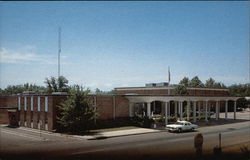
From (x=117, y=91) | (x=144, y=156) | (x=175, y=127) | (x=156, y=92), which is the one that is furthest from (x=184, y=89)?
(x=144, y=156)

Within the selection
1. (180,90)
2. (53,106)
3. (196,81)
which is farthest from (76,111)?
(196,81)

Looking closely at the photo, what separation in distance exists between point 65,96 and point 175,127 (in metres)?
13.9

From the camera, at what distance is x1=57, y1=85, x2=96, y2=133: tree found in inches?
1251

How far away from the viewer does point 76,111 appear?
31734mm

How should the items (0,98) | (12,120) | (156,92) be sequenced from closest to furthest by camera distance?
(12,120), (0,98), (156,92)

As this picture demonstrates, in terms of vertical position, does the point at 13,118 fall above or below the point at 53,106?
below

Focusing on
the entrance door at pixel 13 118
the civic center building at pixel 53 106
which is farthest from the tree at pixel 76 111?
the entrance door at pixel 13 118

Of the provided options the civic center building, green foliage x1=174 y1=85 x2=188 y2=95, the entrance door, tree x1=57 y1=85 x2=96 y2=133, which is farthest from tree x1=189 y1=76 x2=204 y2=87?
tree x1=57 y1=85 x2=96 y2=133

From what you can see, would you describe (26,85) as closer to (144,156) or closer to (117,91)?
(117,91)

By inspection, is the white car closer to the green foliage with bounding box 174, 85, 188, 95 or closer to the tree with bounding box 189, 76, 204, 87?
the green foliage with bounding box 174, 85, 188, 95

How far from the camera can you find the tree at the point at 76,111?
31766 millimetres

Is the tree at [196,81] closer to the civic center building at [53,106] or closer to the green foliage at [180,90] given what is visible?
the green foliage at [180,90]

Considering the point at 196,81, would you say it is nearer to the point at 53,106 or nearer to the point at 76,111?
the point at 53,106

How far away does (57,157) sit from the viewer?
18.3 metres
